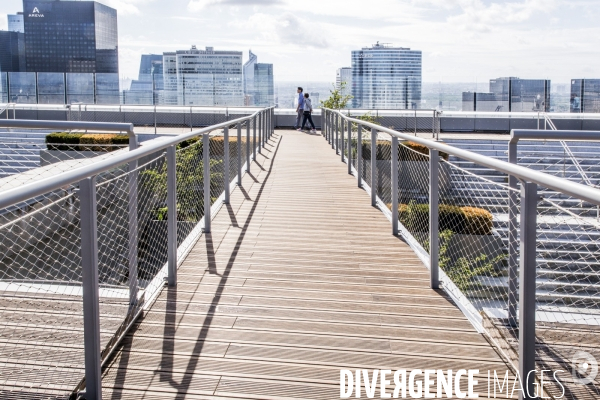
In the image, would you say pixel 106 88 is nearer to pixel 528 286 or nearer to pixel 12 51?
pixel 528 286

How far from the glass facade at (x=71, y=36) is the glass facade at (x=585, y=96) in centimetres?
11817

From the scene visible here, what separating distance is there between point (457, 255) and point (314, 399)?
3.67m

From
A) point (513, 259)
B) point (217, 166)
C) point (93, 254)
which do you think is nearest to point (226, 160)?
point (217, 166)

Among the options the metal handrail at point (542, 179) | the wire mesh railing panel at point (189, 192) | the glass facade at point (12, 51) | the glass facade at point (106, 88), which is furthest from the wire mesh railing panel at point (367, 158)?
the glass facade at point (12, 51)

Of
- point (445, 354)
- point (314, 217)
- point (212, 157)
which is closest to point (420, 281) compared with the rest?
point (445, 354)

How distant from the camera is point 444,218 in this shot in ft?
20.5

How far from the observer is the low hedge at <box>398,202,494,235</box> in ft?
20.9

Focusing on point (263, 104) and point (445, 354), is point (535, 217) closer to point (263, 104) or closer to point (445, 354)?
point (445, 354)

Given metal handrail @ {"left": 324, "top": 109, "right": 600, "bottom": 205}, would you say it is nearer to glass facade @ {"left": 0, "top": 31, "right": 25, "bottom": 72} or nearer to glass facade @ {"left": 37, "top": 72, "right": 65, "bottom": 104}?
glass facade @ {"left": 37, "top": 72, "right": 65, "bottom": 104}

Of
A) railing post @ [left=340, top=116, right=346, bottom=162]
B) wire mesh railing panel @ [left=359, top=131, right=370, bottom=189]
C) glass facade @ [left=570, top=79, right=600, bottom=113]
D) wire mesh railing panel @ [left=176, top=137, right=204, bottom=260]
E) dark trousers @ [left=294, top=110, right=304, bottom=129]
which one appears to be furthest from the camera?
glass facade @ [left=570, top=79, right=600, bottom=113]

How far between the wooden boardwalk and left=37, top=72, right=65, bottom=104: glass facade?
2751cm

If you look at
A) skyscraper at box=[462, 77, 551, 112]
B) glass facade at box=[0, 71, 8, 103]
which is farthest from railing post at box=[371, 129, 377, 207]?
glass facade at box=[0, 71, 8, 103]

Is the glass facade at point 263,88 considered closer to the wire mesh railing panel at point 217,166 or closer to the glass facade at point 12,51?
the wire mesh railing panel at point 217,166

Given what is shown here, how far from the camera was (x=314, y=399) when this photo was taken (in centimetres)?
324
